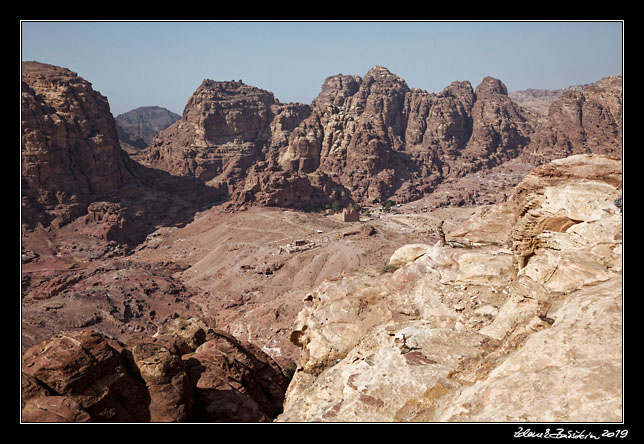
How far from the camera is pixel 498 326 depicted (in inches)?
472

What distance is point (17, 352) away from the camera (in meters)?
8.69

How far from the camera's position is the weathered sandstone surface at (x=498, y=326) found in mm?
7609

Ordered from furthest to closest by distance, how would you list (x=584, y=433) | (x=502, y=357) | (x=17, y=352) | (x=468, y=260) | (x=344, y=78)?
(x=344, y=78) < (x=468, y=260) < (x=502, y=357) < (x=17, y=352) < (x=584, y=433)

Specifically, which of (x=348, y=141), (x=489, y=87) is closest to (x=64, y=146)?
(x=348, y=141)

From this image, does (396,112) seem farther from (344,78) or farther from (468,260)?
(468,260)

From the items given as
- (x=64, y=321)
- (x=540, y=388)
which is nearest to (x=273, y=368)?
(x=540, y=388)

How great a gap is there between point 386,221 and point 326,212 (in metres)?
11.5

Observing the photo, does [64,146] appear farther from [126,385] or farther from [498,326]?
[498,326]

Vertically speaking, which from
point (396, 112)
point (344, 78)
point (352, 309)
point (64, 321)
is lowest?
point (64, 321)

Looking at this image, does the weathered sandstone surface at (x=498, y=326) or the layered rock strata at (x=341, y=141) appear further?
the layered rock strata at (x=341, y=141)

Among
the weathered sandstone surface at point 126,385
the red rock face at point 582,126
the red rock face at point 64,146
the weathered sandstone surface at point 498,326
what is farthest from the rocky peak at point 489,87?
the weathered sandstone surface at point 126,385

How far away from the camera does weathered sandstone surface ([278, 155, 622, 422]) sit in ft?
25.0

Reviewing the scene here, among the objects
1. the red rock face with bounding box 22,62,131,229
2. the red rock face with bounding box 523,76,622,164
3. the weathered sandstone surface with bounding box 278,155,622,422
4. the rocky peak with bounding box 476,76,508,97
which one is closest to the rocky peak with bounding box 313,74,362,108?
the rocky peak with bounding box 476,76,508,97
